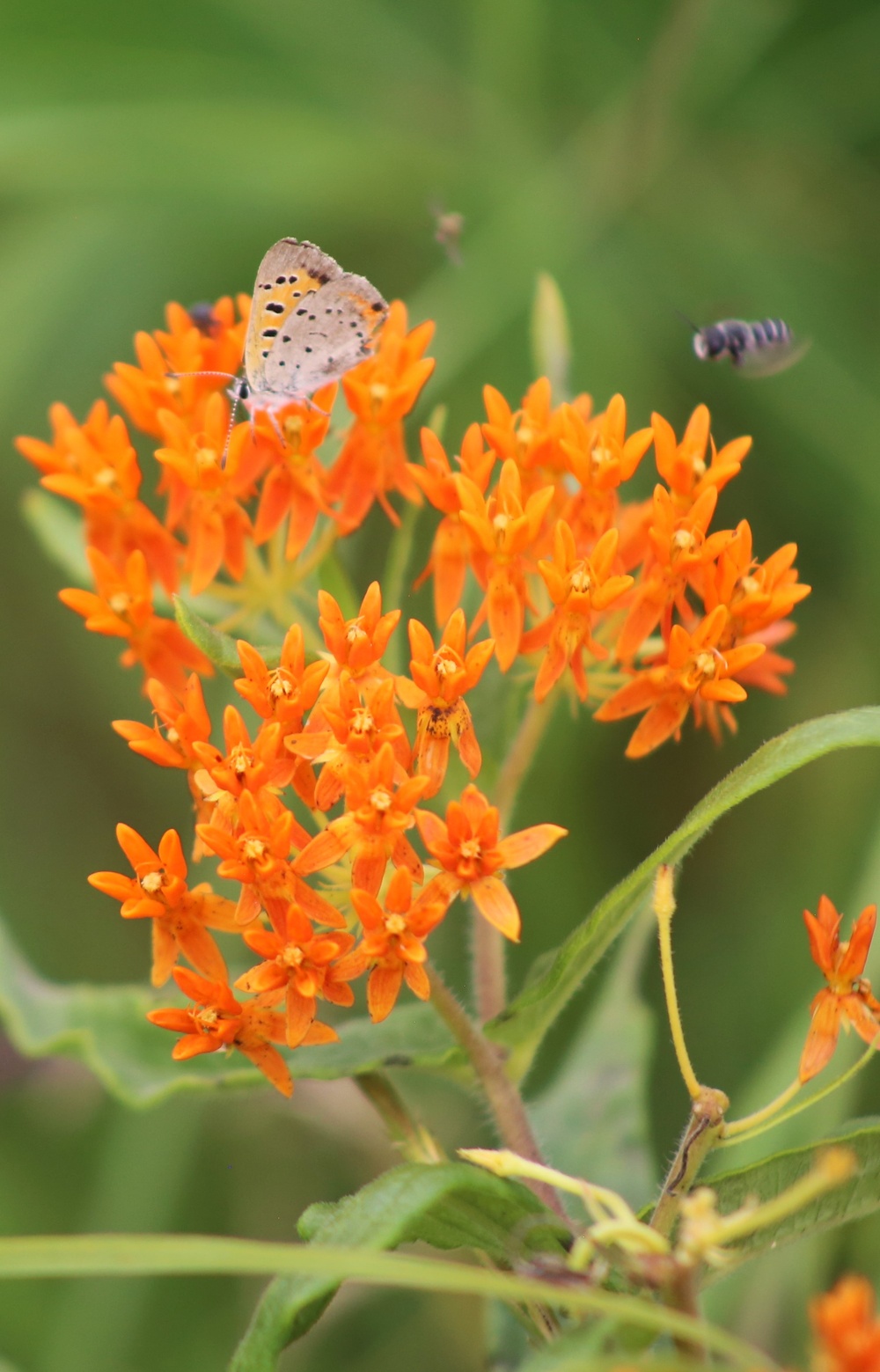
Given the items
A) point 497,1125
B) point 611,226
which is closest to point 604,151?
point 611,226

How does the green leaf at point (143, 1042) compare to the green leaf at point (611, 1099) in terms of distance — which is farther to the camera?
the green leaf at point (611, 1099)

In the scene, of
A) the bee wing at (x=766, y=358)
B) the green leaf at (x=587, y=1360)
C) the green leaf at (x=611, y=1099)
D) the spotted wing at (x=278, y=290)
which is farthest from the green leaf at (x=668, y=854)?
the spotted wing at (x=278, y=290)

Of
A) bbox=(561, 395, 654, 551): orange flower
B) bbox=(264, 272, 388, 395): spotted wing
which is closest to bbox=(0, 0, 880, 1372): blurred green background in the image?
bbox=(561, 395, 654, 551): orange flower

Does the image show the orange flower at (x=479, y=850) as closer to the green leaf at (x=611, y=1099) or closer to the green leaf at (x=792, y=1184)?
the green leaf at (x=792, y=1184)

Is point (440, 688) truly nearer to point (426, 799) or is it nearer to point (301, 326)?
point (426, 799)

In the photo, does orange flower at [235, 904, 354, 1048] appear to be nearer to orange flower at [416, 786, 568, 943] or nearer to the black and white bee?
orange flower at [416, 786, 568, 943]
